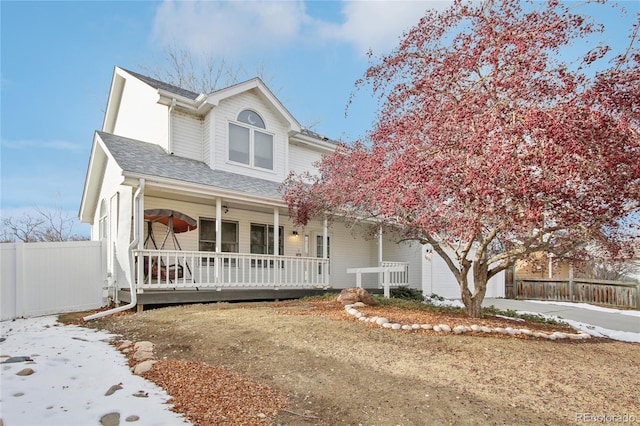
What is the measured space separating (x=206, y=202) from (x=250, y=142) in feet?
8.66

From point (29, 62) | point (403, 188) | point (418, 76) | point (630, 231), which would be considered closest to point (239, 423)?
point (403, 188)

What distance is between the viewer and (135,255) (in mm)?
8844

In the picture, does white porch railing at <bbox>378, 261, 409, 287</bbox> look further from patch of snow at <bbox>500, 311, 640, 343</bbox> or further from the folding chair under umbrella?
the folding chair under umbrella

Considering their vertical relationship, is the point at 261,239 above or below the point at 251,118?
below

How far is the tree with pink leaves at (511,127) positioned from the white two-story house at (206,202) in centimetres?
489

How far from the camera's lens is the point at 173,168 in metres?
10.4

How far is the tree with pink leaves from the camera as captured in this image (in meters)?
5.04

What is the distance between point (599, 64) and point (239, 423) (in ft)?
20.7

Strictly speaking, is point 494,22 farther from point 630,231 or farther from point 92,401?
point 92,401

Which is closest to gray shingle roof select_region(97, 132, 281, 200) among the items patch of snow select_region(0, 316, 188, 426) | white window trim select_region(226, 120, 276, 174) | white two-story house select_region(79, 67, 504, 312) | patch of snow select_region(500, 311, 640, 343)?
white two-story house select_region(79, 67, 504, 312)

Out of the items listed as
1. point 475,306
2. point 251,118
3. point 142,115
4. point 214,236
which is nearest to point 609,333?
point 475,306

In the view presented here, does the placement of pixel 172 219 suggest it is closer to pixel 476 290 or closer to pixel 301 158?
pixel 301 158

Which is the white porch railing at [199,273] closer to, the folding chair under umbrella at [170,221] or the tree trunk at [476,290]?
the folding chair under umbrella at [170,221]

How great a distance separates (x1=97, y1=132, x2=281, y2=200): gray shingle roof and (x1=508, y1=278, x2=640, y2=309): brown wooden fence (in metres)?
12.4
